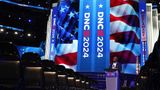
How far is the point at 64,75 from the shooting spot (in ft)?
29.7

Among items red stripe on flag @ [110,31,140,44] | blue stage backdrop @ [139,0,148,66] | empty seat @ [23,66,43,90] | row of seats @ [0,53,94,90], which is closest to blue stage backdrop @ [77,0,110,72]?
red stripe on flag @ [110,31,140,44]

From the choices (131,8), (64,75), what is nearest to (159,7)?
(131,8)

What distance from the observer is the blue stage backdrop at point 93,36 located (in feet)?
58.7

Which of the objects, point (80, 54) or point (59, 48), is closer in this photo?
point (80, 54)

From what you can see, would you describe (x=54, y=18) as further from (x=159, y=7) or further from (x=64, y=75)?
(x=64, y=75)

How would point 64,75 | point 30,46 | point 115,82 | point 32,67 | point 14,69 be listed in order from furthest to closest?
point 30,46
point 115,82
point 64,75
point 32,67
point 14,69

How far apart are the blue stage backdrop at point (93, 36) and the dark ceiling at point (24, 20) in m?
7.12

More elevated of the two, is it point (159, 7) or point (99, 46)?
point (159, 7)

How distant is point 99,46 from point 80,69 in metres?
1.76

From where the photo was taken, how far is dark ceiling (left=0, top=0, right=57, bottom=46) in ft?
87.6

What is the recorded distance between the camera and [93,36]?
18250 millimetres

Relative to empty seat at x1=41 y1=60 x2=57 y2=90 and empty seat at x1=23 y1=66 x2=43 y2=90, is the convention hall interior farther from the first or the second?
empty seat at x1=23 y1=66 x2=43 y2=90

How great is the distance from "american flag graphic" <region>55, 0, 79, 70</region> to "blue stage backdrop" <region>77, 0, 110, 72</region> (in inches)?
22.7

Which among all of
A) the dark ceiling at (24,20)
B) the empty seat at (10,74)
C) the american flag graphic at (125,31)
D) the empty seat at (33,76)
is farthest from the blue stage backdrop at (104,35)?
the empty seat at (10,74)
